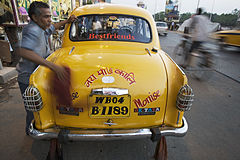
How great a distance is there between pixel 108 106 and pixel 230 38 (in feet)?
33.1

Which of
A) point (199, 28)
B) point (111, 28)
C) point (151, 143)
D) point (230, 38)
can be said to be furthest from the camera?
point (230, 38)

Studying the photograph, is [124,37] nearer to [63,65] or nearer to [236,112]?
[63,65]

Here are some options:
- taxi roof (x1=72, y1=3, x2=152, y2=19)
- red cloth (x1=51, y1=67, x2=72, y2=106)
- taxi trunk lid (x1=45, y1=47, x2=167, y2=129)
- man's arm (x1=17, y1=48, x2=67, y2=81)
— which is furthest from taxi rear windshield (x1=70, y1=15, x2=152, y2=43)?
red cloth (x1=51, y1=67, x2=72, y2=106)

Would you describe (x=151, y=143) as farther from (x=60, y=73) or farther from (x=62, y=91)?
(x=60, y=73)

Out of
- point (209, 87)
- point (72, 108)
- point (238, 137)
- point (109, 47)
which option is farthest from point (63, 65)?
point (209, 87)

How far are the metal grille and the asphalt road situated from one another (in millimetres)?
952

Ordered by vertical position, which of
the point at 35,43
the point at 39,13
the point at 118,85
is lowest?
the point at 118,85

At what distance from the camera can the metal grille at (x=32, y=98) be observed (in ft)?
5.66

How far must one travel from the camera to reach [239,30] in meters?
8.96

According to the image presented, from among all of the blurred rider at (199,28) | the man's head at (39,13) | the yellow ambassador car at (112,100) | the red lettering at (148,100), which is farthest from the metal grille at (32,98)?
the blurred rider at (199,28)

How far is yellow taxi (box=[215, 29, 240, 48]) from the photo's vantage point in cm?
879

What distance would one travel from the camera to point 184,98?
1.85 m

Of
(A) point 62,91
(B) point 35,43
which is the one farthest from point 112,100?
(B) point 35,43

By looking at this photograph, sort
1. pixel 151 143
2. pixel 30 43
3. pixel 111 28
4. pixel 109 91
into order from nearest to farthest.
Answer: pixel 109 91 → pixel 30 43 → pixel 151 143 → pixel 111 28
